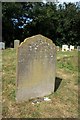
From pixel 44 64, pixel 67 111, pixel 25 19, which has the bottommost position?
pixel 67 111

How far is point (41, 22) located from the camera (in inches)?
1199

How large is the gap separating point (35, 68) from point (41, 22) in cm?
2444

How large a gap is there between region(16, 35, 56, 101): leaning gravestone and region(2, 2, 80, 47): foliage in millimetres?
20455

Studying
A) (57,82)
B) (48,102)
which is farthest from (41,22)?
(48,102)

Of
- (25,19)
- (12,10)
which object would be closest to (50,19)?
(25,19)

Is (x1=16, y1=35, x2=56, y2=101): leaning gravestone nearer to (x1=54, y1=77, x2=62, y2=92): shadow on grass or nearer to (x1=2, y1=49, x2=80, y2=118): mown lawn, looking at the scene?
(x1=2, y1=49, x2=80, y2=118): mown lawn

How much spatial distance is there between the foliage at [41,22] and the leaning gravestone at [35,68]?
2045cm

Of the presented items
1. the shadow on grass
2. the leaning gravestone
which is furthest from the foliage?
the leaning gravestone

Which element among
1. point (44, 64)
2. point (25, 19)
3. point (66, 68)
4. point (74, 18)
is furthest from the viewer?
point (74, 18)

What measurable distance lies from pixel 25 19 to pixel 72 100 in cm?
2446

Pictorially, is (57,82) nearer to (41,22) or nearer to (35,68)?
(35,68)

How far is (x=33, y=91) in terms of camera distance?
6.43 m

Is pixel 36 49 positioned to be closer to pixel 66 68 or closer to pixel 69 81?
pixel 69 81

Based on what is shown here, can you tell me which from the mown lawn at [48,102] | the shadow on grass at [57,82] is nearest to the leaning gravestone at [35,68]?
the mown lawn at [48,102]
